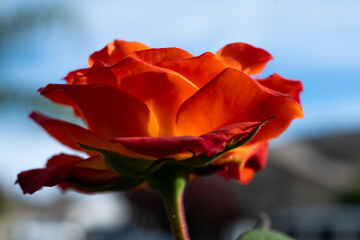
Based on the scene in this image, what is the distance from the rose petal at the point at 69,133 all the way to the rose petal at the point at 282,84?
0.08m

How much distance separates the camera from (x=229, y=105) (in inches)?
9.3

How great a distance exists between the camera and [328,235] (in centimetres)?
393

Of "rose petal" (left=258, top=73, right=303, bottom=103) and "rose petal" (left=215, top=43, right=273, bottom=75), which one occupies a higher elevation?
"rose petal" (left=215, top=43, right=273, bottom=75)

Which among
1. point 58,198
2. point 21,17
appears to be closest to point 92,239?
point 21,17

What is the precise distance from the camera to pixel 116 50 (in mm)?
268

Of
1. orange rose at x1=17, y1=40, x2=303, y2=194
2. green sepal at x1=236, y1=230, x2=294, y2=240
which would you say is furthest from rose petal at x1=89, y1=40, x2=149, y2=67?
green sepal at x1=236, y1=230, x2=294, y2=240

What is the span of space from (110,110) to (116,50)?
0.04m

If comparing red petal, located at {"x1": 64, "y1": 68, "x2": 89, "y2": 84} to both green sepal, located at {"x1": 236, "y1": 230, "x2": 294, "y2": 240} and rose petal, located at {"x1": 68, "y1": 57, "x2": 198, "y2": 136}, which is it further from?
green sepal, located at {"x1": 236, "y1": 230, "x2": 294, "y2": 240}

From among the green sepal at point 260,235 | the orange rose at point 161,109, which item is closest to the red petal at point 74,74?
the orange rose at point 161,109

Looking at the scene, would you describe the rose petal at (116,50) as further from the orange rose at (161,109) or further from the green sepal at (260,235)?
the green sepal at (260,235)

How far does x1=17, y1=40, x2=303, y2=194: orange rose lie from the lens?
227 millimetres

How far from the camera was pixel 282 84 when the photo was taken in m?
0.26

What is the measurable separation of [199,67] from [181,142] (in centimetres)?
4

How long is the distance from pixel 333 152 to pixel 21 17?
18.0 feet
